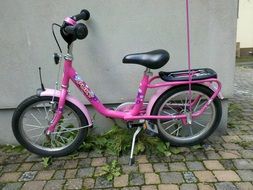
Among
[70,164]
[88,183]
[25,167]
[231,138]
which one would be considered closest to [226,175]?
[231,138]

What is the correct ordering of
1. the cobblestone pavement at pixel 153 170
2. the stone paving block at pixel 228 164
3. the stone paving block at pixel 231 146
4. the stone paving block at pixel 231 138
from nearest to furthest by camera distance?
1. the cobblestone pavement at pixel 153 170
2. the stone paving block at pixel 228 164
3. the stone paving block at pixel 231 146
4. the stone paving block at pixel 231 138

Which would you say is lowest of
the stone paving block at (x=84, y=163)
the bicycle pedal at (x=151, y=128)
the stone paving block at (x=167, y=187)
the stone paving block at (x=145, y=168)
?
the stone paving block at (x=167, y=187)

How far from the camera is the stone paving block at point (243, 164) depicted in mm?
3043

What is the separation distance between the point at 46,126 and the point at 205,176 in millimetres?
1855

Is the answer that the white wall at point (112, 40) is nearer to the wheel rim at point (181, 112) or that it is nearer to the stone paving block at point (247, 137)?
the wheel rim at point (181, 112)

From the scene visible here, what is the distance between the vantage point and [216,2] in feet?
11.1

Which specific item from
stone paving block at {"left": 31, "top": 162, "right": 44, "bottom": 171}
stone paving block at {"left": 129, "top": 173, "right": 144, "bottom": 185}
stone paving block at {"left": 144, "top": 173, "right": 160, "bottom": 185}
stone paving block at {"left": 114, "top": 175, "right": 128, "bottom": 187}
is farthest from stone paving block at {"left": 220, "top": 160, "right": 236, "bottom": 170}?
stone paving block at {"left": 31, "top": 162, "right": 44, "bottom": 171}

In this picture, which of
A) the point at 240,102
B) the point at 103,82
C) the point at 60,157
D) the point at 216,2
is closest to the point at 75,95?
the point at 103,82

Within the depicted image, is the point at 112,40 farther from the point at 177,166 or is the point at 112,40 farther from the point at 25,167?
the point at 25,167

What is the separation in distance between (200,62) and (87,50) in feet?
4.33

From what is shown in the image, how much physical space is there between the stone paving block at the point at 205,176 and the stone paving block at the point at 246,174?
0.87 ft

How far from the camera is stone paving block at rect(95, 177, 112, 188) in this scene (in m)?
2.85

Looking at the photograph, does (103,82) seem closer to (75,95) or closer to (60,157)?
(75,95)

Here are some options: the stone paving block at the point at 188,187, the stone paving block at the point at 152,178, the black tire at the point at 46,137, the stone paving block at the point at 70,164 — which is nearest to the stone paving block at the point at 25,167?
the black tire at the point at 46,137
